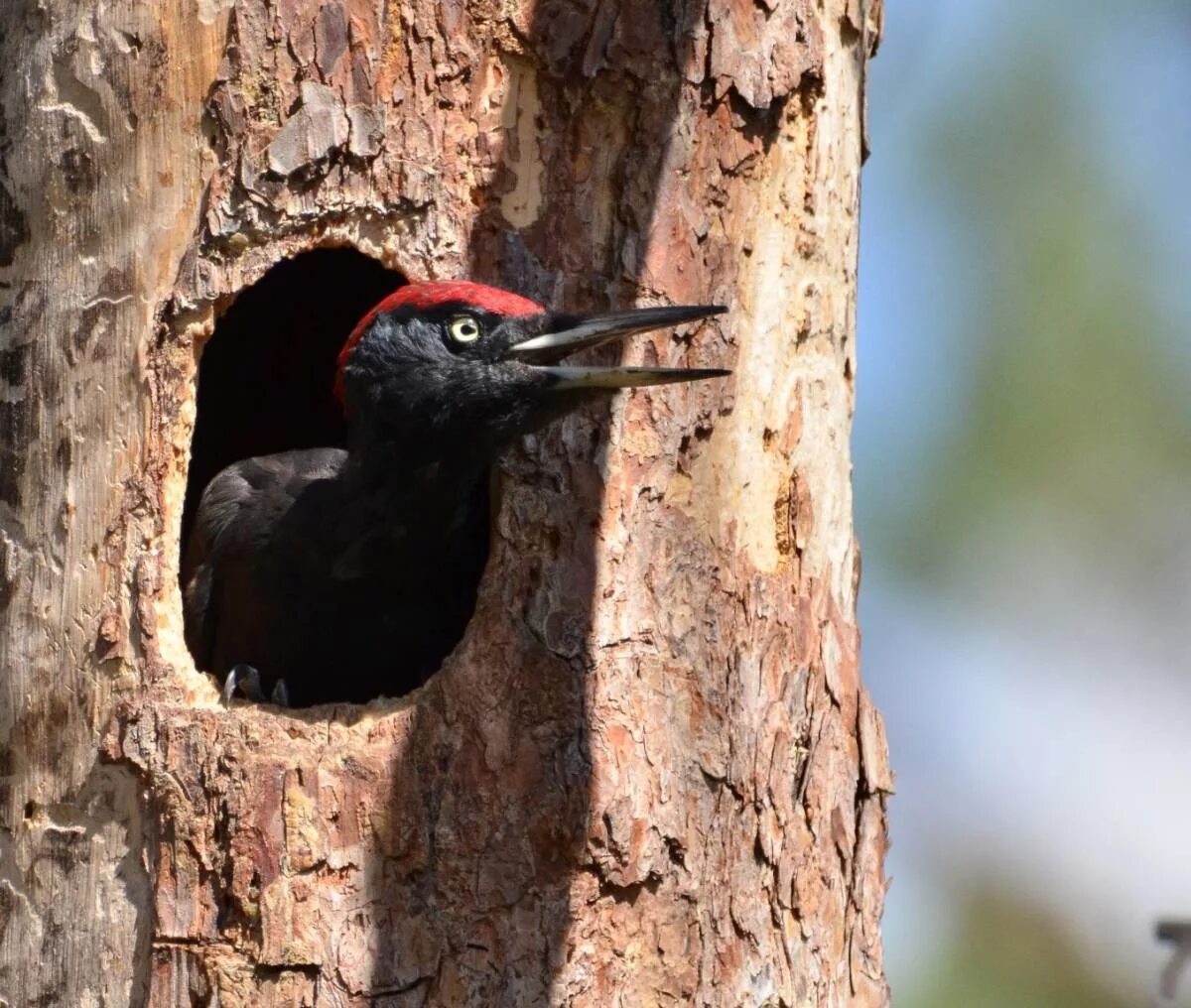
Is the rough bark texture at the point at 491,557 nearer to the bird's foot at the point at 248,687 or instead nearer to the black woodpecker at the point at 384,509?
the black woodpecker at the point at 384,509

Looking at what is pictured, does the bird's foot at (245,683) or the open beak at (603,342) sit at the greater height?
the open beak at (603,342)

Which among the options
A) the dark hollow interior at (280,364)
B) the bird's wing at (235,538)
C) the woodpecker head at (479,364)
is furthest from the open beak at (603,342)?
the dark hollow interior at (280,364)

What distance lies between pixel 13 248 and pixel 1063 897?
485 centimetres

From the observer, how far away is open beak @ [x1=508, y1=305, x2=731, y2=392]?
2.85m

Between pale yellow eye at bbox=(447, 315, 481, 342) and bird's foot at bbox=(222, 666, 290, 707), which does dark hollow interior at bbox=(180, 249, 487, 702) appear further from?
pale yellow eye at bbox=(447, 315, 481, 342)

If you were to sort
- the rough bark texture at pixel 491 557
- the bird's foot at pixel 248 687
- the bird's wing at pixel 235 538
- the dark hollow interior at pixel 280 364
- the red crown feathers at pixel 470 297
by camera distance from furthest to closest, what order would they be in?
the dark hollow interior at pixel 280 364 → the bird's wing at pixel 235 538 → the bird's foot at pixel 248 687 → the red crown feathers at pixel 470 297 → the rough bark texture at pixel 491 557

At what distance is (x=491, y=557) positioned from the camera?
3.00 metres

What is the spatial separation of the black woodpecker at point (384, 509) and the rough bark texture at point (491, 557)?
11 centimetres

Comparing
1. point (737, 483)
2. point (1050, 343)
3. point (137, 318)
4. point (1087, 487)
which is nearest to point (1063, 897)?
point (1087, 487)

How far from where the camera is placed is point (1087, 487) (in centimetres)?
684

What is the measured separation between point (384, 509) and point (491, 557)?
1.75 feet

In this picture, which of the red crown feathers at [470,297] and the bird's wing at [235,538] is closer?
the red crown feathers at [470,297]

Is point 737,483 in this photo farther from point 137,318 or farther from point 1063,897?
point 1063,897

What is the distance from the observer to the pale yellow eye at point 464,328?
308cm
